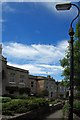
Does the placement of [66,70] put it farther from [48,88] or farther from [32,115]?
[48,88]

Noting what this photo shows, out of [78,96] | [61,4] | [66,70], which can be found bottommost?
[78,96]

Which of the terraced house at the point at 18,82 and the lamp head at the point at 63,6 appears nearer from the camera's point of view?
the lamp head at the point at 63,6

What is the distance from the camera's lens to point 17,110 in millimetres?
16609

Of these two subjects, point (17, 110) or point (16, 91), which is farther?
point (16, 91)

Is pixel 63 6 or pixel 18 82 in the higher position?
pixel 63 6

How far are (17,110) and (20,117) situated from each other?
A: 7.02 ft

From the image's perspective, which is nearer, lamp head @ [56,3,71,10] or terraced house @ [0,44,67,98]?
lamp head @ [56,3,71,10]

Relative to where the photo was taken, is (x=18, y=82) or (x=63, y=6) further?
(x=18, y=82)

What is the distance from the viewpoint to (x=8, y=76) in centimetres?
5062

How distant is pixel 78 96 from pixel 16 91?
3525cm

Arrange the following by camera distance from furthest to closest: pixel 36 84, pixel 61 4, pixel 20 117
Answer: pixel 36 84
pixel 20 117
pixel 61 4

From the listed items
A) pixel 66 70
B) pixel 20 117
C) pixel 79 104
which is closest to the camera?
pixel 20 117

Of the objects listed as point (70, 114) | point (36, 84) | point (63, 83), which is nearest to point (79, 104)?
point (63, 83)

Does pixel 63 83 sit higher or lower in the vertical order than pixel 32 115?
higher
